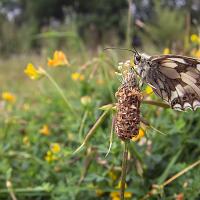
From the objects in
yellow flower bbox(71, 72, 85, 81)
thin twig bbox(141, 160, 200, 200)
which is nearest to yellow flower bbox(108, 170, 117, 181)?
thin twig bbox(141, 160, 200, 200)

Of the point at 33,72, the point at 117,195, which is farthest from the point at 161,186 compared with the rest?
the point at 33,72

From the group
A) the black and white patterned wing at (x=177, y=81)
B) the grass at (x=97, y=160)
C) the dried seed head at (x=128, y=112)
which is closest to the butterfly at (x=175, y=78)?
the black and white patterned wing at (x=177, y=81)

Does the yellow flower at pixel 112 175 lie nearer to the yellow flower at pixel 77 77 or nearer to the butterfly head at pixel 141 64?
the butterfly head at pixel 141 64

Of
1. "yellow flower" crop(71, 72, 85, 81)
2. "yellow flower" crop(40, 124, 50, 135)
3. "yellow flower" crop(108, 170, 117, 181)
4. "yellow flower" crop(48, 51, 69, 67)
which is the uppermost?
"yellow flower" crop(48, 51, 69, 67)

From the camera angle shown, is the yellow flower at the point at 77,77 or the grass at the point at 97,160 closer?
the grass at the point at 97,160

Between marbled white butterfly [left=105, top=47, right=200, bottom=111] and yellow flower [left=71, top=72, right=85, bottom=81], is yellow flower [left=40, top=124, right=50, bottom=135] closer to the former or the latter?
yellow flower [left=71, top=72, right=85, bottom=81]

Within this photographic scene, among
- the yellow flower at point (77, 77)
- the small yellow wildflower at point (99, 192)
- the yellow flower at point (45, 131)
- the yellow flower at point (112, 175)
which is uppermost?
the yellow flower at point (77, 77)

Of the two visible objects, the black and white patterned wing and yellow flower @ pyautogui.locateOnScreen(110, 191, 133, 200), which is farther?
yellow flower @ pyautogui.locateOnScreen(110, 191, 133, 200)
